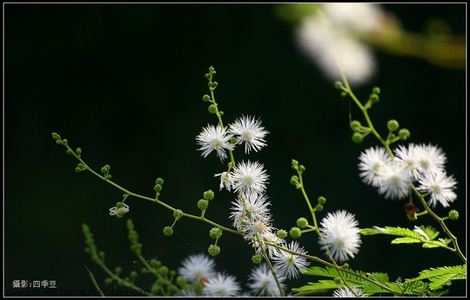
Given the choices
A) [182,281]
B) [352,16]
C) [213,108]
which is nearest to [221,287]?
[182,281]

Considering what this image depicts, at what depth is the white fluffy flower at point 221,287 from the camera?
0.85 metres

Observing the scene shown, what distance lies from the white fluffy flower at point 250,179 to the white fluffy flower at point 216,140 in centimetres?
5

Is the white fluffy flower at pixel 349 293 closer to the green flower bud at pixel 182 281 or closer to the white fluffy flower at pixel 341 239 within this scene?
the white fluffy flower at pixel 341 239

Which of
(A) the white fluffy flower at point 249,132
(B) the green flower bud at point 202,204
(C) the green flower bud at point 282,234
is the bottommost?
(C) the green flower bud at point 282,234

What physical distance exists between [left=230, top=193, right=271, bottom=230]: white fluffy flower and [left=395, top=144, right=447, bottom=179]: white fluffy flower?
173 millimetres

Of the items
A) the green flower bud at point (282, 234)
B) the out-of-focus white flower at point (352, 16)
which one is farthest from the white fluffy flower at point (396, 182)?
the out-of-focus white flower at point (352, 16)

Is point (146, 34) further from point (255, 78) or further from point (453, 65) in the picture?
point (453, 65)

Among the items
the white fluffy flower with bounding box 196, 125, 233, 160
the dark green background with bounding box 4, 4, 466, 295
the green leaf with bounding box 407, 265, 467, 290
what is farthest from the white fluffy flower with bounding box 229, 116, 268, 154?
the dark green background with bounding box 4, 4, 466, 295

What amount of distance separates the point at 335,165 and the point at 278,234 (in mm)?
2486

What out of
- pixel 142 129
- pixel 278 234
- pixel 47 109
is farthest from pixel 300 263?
pixel 47 109

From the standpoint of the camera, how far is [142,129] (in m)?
3.65

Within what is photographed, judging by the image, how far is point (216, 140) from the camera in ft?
3.16

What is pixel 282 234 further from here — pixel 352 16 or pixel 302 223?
pixel 352 16

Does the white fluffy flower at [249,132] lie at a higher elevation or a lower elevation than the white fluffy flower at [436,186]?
higher
